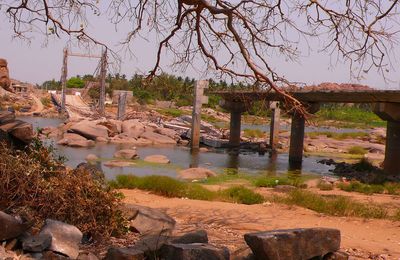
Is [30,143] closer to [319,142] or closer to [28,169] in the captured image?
[28,169]

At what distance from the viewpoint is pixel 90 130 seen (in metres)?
38.6

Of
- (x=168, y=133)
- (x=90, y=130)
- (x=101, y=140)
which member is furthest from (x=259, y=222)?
(x=168, y=133)

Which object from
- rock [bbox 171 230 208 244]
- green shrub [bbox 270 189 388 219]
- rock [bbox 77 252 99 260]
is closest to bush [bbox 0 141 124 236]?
rock [bbox 77 252 99 260]

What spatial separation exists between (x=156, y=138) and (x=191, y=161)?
35.3ft

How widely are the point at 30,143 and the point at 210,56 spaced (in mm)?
3267

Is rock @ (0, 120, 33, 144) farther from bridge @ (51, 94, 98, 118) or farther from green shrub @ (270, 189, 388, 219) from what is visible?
bridge @ (51, 94, 98, 118)

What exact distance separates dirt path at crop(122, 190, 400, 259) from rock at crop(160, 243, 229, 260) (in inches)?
50.8

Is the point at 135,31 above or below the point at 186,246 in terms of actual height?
above

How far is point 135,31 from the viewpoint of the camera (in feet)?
32.5

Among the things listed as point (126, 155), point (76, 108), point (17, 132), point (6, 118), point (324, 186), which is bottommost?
point (126, 155)

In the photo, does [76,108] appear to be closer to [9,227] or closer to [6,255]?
[9,227]

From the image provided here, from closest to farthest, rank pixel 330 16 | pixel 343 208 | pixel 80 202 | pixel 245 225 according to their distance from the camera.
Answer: pixel 80 202 < pixel 330 16 < pixel 245 225 < pixel 343 208

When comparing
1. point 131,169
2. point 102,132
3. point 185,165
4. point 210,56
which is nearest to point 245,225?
point 210,56

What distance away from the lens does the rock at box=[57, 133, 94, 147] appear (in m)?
34.2
